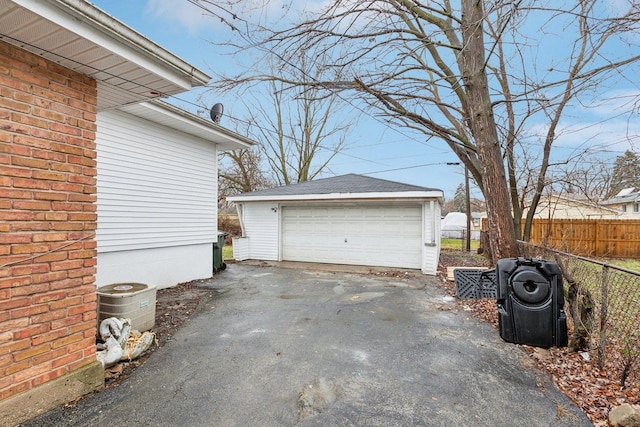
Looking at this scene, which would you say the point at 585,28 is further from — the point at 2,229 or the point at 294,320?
the point at 2,229

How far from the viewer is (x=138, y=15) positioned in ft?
19.2

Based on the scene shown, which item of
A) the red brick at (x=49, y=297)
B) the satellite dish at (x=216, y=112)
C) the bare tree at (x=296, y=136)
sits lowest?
the red brick at (x=49, y=297)

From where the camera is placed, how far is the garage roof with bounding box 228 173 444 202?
9148 mm

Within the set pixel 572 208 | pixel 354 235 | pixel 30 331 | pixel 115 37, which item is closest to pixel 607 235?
pixel 572 208

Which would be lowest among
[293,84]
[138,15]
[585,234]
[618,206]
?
[585,234]

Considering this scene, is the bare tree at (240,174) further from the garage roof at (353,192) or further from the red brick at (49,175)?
the red brick at (49,175)

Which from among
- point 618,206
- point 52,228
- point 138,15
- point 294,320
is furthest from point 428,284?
point 618,206

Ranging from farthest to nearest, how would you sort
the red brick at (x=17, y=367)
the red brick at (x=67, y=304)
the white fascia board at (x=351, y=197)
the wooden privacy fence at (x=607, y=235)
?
the wooden privacy fence at (x=607, y=235)
the white fascia board at (x=351, y=197)
the red brick at (x=67, y=304)
the red brick at (x=17, y=367)

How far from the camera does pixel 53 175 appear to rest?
2557 millimetres

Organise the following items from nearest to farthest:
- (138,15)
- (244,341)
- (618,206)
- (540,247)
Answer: (244,341), (540,247), (138,15), (618,206)

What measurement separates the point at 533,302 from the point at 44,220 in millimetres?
4901

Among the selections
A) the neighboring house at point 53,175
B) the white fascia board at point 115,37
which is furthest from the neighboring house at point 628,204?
the neighboring house at point 53,175

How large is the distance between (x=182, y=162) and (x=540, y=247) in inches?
280

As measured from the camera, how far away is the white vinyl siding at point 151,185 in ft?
19.0
